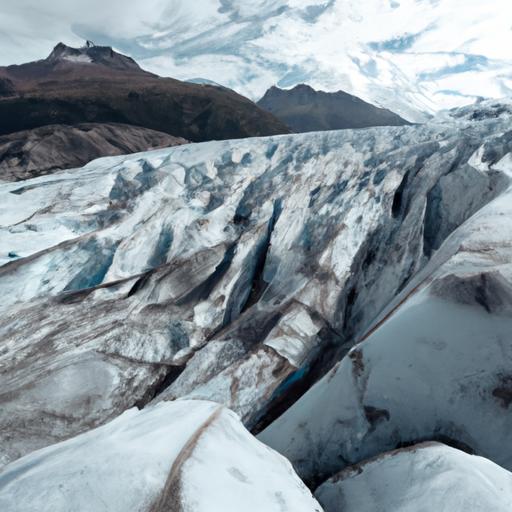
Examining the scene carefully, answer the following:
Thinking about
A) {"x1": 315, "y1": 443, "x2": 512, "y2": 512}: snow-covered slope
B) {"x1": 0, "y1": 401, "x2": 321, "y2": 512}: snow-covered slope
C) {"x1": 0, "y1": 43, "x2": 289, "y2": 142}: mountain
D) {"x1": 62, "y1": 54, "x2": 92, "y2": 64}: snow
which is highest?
{"x1": 62, "y1": 54, "x2": 92, "y2": 64}: snow

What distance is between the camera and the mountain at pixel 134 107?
152 ft

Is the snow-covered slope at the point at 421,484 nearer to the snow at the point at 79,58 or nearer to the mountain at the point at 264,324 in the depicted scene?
the mountain at the point at 264,324

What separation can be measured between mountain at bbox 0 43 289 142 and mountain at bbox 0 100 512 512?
1154 inches

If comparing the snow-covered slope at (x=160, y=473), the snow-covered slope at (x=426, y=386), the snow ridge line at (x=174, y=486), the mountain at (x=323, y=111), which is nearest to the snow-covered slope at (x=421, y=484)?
the snow-covered slope at (x=160, y=473)

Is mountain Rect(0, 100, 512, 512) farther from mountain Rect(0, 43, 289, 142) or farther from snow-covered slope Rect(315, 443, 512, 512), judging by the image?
mountain Rect(0, 43, 289, 142)

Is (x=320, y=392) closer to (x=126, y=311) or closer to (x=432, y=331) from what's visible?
(x=432, y=331)

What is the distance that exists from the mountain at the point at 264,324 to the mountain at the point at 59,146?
485 inches

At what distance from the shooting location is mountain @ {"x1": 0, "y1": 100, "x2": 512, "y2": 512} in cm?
357

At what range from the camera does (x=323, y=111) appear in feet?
262

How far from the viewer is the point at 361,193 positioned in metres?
14.1

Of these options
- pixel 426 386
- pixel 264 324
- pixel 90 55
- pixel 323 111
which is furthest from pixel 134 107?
pixel 426 386

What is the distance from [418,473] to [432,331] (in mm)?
2081

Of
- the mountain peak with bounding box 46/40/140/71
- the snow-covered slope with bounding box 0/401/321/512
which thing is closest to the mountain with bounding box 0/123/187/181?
the snow-covered slope with bounding box 0/401/321/512

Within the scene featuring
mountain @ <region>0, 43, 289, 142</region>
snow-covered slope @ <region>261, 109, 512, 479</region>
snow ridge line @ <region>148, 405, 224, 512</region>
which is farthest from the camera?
mountain @ <region>0, 43, 289, 142</region>
